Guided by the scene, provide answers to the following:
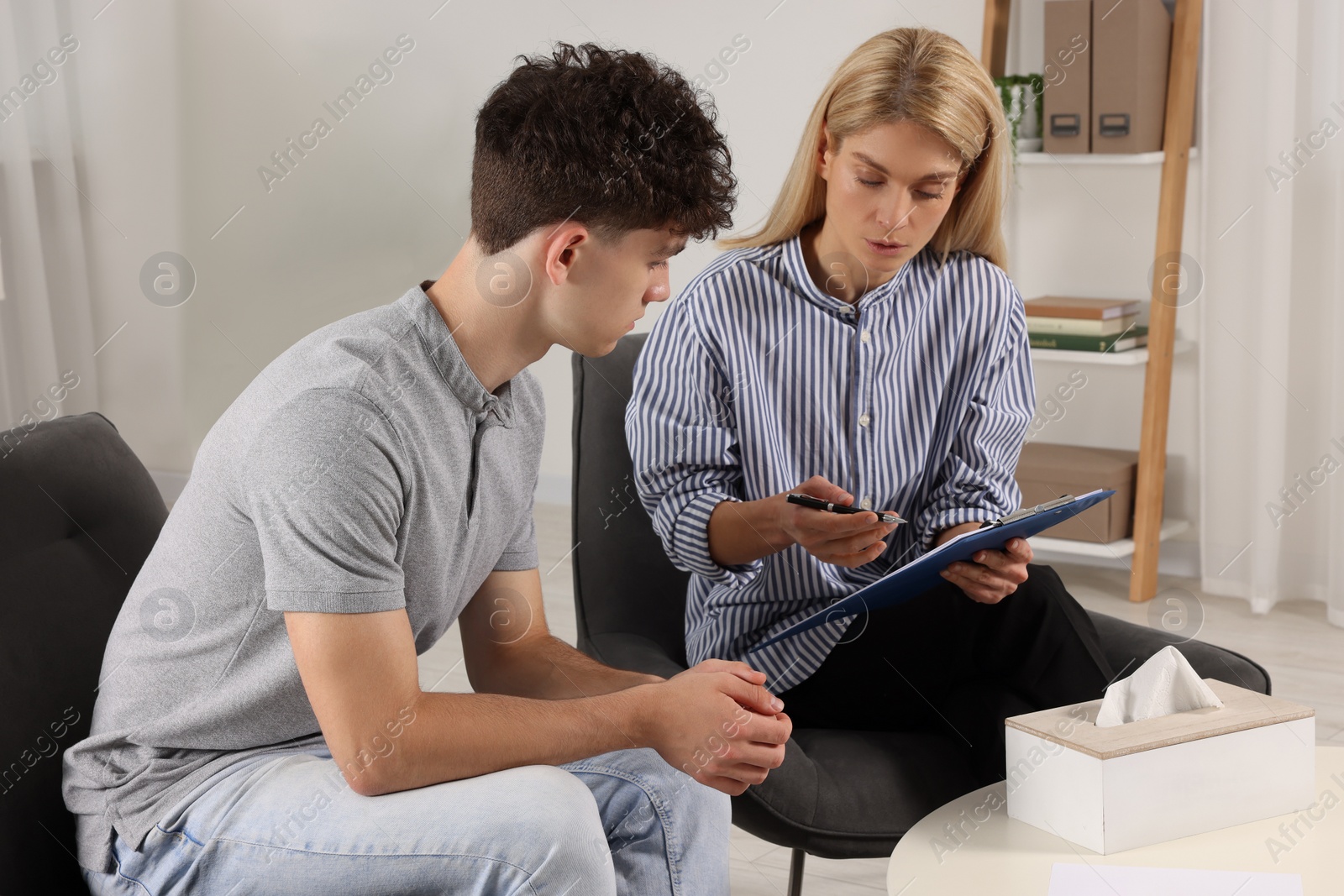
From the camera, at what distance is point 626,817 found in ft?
3.57

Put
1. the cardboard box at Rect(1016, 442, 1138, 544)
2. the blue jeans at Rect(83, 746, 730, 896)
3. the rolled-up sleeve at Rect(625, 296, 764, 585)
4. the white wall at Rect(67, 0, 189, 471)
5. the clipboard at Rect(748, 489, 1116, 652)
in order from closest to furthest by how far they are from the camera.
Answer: the blue jeans at Rect(83, 746, 730, 896), the clipboard at Rect(748, 489, 1116, 652), the rolled-up sleeve at Rect(625, 296, 764, 585), the cardboard box at Rect(1016, 442, 1138, 544), the white wall at Rect(67, 0, 189, 471)

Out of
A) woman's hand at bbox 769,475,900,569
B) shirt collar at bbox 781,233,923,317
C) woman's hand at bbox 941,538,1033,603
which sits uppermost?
shirt collar at bbox 781,233,923,317

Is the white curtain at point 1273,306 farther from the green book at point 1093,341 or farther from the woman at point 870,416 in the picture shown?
the woman at point 870,416

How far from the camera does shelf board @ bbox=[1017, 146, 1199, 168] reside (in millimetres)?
2988

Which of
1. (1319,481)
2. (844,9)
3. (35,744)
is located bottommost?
(1319,481)

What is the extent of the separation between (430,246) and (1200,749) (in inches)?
134

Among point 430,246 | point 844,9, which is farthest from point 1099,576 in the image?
point 430,246

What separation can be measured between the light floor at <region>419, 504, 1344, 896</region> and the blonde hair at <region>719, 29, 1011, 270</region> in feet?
3.06

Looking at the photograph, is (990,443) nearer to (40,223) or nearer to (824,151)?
(824,151)

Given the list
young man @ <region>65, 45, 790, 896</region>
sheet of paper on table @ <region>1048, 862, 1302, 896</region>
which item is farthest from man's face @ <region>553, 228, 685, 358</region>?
sheet of paper on table @ <region>1048, 862, 1302, 896</region>

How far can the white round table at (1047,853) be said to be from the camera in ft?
3.28

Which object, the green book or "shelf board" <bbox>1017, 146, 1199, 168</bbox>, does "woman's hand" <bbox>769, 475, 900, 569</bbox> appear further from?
"shelf board" <bbox>1017, 146, 1199, 168</bbox>

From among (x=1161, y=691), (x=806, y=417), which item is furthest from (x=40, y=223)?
(x=1161, y=691)

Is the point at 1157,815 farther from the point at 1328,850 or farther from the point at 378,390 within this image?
the point at 378,390
